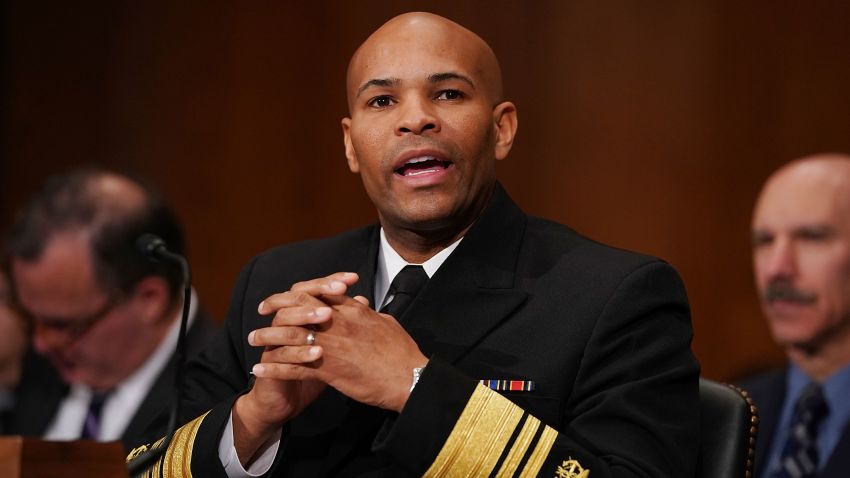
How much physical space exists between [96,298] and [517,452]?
206cm

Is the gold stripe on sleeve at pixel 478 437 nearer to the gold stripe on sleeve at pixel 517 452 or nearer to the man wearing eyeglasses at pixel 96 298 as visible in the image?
the gold stripe on sleeve at pixel 517 452

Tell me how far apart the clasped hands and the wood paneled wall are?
8.29 feet

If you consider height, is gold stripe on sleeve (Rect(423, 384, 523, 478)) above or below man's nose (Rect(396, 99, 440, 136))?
below

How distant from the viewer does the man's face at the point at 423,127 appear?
1.95m

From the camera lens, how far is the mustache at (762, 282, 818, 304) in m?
3.47

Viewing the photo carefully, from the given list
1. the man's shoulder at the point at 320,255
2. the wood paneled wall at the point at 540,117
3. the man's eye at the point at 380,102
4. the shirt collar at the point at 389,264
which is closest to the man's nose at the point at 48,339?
the wood paneled wall at the point at 540,117

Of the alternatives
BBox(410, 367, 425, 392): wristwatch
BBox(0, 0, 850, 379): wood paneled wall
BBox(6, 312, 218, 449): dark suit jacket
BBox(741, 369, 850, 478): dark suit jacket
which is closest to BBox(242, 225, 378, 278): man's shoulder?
BBox(410, 367, 425, 392): wristwatch

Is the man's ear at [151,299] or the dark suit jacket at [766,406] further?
the man's ear at [151,299]

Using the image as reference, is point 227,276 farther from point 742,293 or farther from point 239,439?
point 239,439

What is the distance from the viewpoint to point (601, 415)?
1.77 metres

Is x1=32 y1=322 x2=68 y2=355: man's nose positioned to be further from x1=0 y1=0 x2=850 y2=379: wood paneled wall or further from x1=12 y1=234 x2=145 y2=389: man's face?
x1=0 y1=0 x2=850 y2=379: wood paneled wall

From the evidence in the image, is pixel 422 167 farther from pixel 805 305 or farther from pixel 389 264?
pixel 805 305

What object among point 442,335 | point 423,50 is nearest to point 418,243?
point 442,335

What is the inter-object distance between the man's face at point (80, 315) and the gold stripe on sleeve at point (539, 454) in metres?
2.03
